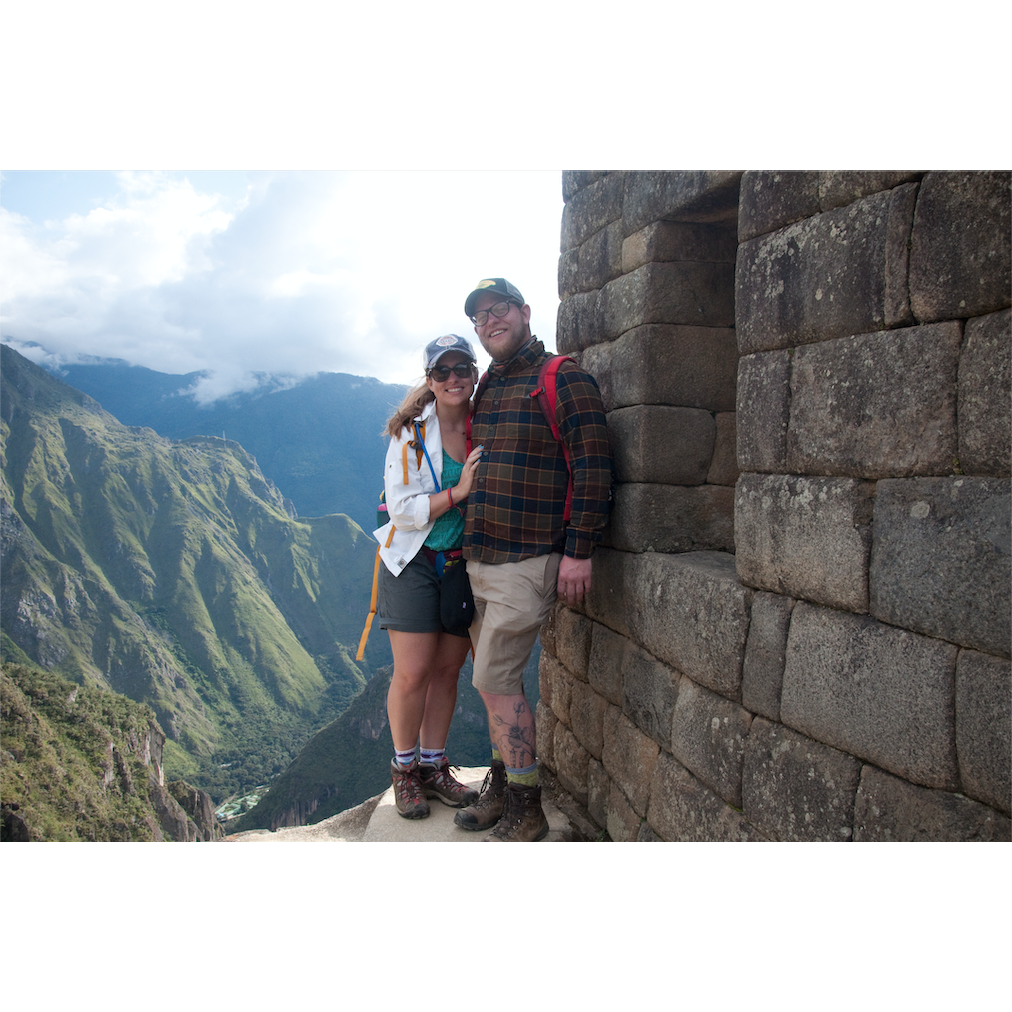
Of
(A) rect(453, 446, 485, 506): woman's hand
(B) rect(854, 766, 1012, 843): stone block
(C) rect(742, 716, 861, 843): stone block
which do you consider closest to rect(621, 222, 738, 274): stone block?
(A) rect(453, 446, 485, 506): woman's hand

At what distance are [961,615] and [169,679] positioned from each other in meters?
104

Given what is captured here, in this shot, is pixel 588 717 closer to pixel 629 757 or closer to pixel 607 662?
pixel 607 662

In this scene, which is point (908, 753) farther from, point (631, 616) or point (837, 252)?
point (631, 616)

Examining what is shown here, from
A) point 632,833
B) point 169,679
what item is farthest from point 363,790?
point 632,833

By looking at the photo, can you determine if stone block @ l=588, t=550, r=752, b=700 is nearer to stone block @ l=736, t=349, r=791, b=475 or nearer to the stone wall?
the stone wall

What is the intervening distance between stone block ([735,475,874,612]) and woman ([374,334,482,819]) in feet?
4.19

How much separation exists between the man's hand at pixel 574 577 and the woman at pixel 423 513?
56 cm

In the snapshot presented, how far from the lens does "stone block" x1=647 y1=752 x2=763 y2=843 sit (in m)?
2.31

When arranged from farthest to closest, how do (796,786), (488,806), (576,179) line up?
1. (576,179)
2. (488,806)
3. (796,786)

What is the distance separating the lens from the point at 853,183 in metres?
1.91

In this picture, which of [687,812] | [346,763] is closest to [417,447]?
[687,812]

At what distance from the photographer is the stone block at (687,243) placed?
3141mm

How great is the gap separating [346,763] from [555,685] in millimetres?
59040

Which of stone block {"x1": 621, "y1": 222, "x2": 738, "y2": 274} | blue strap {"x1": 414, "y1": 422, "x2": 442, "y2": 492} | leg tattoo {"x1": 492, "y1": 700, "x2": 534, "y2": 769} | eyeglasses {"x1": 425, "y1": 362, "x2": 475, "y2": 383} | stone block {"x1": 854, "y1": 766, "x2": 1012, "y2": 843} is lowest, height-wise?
leg tattoo {"x1": 492, "y1": 700, "x2": 534, "y2": 769}
